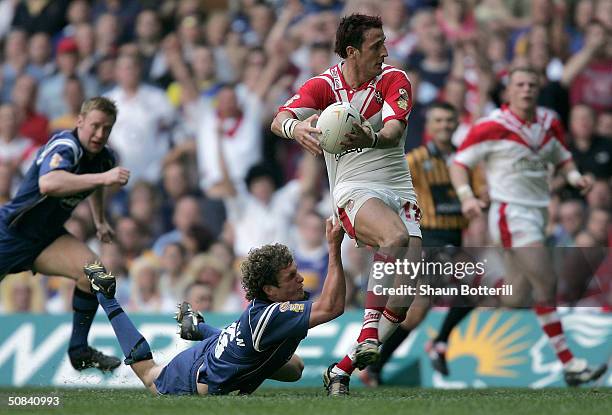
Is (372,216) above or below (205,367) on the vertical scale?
above

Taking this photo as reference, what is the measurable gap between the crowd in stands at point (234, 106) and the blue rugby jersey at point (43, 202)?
136 inches

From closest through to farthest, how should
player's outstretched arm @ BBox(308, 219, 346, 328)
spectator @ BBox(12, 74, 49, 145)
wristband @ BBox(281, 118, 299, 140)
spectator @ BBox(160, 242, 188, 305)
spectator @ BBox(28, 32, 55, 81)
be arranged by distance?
player's outstretched arm @ BBox(308, 219, 346, 328) < wristband @ BBox(281, 118, 299, 140) < spectator @ BBox(160, 242, 188, 305) < spectator @ BBox(12, 74, 49, 145) < spectator @ BBox(28, 32, 55, 81)

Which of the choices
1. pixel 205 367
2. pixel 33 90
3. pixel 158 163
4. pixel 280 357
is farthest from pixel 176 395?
pixel 33 90

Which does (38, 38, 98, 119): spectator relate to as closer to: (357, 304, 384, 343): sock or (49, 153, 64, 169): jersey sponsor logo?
(49, 153, 64, 169): jersey sponsor logo

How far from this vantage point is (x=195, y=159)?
15.1m

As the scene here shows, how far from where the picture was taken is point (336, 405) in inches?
286

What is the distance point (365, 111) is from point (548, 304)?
322 centimetres

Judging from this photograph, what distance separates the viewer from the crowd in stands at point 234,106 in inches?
537

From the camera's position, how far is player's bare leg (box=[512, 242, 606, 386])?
10375 millimetres

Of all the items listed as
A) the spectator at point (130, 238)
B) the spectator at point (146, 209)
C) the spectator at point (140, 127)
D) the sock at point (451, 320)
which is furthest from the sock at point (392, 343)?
the spectator at point (140, 127)

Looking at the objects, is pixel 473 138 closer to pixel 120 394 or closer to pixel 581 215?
pixel 581 215

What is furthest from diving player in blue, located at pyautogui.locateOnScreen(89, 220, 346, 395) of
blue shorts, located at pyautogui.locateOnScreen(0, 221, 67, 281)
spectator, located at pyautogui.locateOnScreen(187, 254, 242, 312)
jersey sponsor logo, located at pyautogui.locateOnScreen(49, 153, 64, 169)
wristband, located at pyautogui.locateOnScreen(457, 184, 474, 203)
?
spectator, located at pyautogui.locateOnScreen(187, 254, 242, 312)

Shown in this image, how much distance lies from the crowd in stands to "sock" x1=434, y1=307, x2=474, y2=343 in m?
1.53

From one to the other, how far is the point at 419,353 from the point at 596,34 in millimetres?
4435
